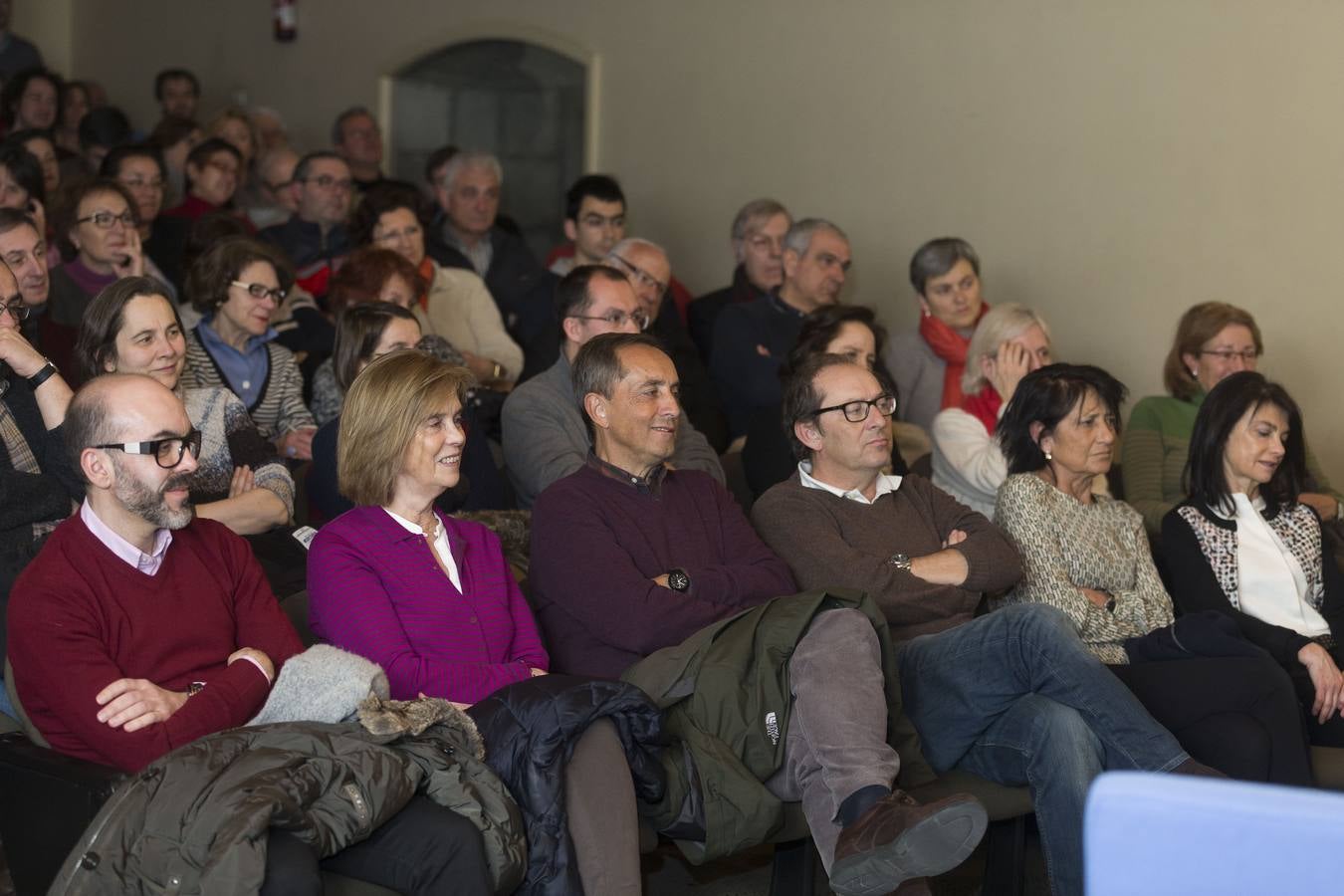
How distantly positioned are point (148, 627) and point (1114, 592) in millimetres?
2137

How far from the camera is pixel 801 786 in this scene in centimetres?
288

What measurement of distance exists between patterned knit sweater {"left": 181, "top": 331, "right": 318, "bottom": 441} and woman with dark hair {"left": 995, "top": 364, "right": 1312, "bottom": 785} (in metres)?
1.89

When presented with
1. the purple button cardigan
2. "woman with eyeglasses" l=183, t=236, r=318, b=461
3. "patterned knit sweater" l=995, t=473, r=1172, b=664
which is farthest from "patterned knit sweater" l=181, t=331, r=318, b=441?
"patterned knit sweater" l=995, t=473, r=1172, b=664

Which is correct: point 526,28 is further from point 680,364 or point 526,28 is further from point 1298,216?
point 1298,216

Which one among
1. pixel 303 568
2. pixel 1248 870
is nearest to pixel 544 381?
pixel 303 568

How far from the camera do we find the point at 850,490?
11.8ft

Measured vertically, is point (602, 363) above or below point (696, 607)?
above

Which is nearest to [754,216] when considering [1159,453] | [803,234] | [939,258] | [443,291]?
[803,234]

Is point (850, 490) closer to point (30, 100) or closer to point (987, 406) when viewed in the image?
point (987, 406)

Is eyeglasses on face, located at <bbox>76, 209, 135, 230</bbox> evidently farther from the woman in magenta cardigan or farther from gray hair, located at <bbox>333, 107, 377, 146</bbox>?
gray hair, located at <bbox>333, 107, 377, 146</bbox>

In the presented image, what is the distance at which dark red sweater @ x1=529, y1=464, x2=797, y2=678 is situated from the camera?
3.08 meters

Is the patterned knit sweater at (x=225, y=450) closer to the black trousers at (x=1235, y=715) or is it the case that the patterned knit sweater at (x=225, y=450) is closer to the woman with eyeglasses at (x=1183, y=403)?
the black trousers at (x=1235, y=715)

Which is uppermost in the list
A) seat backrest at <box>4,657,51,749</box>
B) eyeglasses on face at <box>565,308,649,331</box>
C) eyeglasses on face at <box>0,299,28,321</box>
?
eyeglasses on face at <box>0,299,28,321</box>

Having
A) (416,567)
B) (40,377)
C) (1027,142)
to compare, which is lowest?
(416,567)
